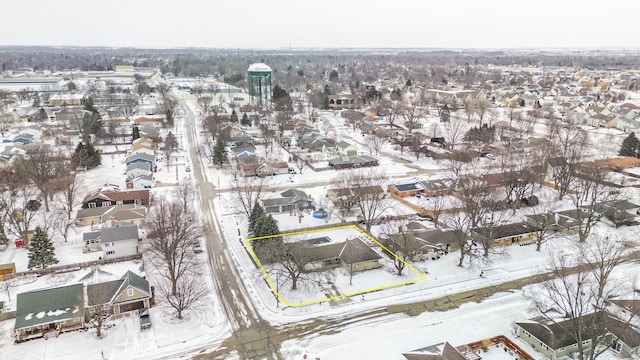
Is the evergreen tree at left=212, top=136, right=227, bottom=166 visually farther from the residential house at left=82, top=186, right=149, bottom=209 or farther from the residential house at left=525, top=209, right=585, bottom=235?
the residential house at left=525, top=209, right=585, bottom=235

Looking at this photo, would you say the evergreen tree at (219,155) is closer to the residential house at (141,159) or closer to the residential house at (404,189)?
the residential house at (141,159)

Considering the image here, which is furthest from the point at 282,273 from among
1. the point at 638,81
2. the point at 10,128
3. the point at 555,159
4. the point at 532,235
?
the point at 638,81

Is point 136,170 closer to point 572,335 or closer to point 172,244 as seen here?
point 172,244

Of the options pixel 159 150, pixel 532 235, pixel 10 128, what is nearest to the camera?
pixel 532 235

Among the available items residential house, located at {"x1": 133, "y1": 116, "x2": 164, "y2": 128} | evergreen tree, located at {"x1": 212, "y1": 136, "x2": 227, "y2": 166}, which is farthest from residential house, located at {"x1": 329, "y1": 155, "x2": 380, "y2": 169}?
residential house, located at {"x1": 133, "y1": 116, "x2": 164, "y2": 128}

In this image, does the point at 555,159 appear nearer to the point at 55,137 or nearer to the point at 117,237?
the point at 117,237

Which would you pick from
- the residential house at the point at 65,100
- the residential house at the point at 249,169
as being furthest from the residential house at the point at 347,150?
the residential house at the point at 65,100

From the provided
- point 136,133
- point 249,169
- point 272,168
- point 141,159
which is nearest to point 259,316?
point 249,169
